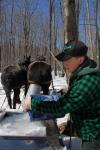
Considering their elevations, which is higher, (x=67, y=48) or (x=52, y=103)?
(x=67, y=48)

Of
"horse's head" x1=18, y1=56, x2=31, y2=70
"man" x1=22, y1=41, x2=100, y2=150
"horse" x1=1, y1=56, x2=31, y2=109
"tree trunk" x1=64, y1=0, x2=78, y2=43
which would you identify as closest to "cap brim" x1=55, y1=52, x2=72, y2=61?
"man" x1=22, y1=41, x2=100, y2=150

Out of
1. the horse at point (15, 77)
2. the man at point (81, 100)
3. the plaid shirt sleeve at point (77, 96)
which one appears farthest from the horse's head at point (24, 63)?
the plaid shirt sleeve at point (77, 96)

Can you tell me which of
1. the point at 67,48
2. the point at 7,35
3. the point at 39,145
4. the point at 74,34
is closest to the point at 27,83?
the point at 74,34

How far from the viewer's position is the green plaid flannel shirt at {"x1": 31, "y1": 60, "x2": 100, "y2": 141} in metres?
A: 2.66

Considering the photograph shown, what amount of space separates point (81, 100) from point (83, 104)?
35 millimetres

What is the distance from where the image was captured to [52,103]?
110 inches

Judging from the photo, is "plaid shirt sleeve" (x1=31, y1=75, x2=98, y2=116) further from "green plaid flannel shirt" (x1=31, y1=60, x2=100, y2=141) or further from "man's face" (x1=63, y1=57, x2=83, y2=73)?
"man's face" (x1=63, y1=57, x2=83, y2=73)

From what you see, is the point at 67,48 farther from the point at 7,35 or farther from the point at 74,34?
the point at 7,35

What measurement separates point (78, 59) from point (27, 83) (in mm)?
7554

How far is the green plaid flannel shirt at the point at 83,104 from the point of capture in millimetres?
2658

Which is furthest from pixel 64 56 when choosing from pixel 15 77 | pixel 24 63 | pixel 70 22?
pixel 24 63

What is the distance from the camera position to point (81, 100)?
8.70ft

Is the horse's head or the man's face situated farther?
the horse's head

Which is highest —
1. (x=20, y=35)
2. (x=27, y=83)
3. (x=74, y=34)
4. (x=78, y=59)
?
(x=78, y=59)
